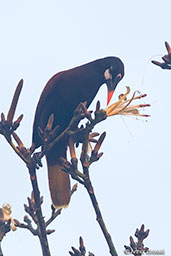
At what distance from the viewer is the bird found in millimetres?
5434

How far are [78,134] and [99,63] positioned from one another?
6.02 ft

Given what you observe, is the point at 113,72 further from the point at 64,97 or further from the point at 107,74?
the point at 64,97

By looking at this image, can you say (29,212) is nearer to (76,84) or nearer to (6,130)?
(6,130)

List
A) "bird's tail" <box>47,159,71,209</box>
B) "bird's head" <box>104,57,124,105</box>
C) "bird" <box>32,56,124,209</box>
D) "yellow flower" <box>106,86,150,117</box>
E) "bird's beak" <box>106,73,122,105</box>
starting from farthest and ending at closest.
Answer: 1. "bird's head" <box>104,57,124,105</box>
2. "bird's beak" <box>106,73,122,105</box>
3. "bird" <box>32,56,124,209</box>
4. "bird's tail" <box>47,159,71,209</box>
5. "yellow flower" <box>106,86,150,117</box>

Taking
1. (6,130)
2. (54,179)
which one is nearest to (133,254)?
(6,130)

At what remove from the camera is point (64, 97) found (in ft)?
18.2

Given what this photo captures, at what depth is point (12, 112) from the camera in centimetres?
407

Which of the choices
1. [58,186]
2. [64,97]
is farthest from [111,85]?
[58,186]

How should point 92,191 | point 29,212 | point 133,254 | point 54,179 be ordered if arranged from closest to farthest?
point 92,191
point 133,254
point 29,212
point 54,179

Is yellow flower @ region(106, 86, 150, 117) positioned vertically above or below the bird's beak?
below

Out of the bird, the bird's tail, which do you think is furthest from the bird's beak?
the bird's tail

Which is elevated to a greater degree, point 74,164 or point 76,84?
point 76,84

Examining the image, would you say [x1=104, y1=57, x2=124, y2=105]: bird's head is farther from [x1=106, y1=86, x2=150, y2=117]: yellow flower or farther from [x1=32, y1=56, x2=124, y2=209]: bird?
[x1=106, y1=86, x2=150, y2=117]: yellow flower

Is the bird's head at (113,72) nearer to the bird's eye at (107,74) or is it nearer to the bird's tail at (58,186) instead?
the bird's eye at (107,74)
